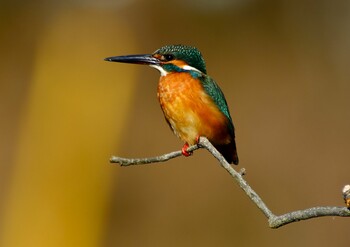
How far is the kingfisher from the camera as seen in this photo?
64.5 inches

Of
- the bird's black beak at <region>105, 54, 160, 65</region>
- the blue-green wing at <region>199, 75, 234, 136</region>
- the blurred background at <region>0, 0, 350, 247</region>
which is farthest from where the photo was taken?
the blurred background at <region>0, 0, 350, 247</region>

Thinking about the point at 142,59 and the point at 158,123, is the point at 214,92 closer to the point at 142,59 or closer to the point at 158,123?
the point at 142,59

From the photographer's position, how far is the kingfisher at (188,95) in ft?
5.38

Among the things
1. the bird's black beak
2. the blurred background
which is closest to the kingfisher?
the bird's black beak

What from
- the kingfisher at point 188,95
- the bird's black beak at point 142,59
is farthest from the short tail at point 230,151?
the bird's black beak at point 142,59

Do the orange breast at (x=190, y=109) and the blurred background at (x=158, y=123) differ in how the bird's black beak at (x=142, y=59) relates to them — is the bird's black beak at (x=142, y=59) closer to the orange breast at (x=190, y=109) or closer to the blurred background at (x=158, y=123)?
the orange breast at (x=190, y=109)

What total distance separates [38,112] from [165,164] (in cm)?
94

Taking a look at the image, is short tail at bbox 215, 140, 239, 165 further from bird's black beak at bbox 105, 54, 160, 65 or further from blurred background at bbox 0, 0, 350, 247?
blurred background at bbox 0, 0, 350, 247

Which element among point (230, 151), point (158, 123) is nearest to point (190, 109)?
point (230, 151)

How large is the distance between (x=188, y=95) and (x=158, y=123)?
175 cm

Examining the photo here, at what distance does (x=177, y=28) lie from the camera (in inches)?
150

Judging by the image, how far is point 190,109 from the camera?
1.65 m

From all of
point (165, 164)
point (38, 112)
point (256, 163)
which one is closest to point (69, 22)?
point (38, 112)

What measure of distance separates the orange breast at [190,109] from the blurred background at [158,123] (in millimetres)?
1449
